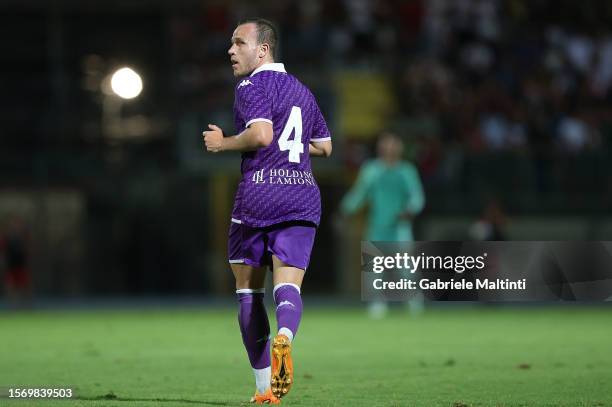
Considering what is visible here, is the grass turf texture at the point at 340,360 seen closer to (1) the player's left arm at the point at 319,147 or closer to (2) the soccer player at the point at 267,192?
(2) the soccer player at the point at 267,192

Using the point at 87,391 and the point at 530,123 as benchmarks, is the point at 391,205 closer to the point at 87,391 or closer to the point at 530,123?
the point at 530,123

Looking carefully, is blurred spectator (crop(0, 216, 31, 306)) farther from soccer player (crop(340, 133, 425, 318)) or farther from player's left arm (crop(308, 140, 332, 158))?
player's left arm (crop(308, 140, 332, 158))

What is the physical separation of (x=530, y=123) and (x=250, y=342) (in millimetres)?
19444

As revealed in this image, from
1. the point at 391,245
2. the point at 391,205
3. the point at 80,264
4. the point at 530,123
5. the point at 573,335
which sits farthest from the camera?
the point at 530,123

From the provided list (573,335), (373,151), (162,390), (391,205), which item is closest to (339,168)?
(373,151)

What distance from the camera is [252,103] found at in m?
8.35

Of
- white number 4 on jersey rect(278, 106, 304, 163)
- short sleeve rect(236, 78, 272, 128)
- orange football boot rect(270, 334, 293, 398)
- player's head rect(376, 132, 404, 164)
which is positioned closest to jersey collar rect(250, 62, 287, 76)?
short sleeve rect(236, 78, 272, 128)

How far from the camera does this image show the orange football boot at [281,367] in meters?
7.82

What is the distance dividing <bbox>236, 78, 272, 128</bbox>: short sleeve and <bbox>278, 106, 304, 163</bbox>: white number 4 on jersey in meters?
0.22

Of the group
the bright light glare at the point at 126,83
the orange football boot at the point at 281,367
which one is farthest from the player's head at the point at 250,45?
the bright light glare at the point at 126,83

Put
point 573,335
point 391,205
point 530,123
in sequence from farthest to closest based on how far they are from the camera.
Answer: point 530,123
point 391,205
point 573,335

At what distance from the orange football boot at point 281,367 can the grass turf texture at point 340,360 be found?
0.86 metres

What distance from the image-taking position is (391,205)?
20250 millimetres

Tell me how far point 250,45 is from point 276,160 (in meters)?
0.73
